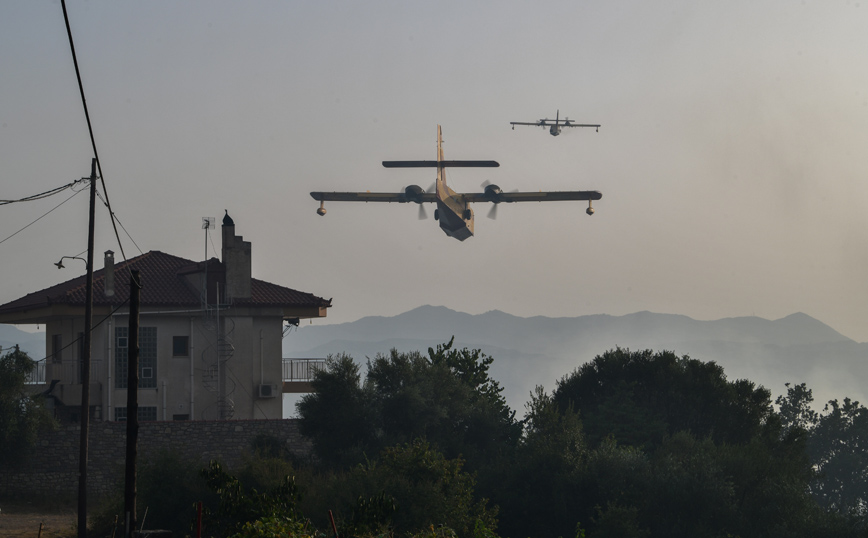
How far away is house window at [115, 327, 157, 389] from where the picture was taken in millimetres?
38625

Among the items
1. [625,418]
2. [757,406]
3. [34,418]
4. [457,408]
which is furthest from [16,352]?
[757,406]

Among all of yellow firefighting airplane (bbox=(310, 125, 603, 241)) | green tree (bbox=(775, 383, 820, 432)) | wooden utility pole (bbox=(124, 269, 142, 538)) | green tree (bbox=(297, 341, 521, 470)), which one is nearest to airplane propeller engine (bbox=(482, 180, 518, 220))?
yellow firefighting airplane (bbox=(310, 125, 603, 241))

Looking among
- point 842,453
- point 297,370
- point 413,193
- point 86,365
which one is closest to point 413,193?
point 413,193

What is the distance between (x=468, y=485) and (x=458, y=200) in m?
26.0

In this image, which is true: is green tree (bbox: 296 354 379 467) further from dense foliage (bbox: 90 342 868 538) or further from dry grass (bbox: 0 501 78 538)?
dry grass (bbox: 0 501 78 538)

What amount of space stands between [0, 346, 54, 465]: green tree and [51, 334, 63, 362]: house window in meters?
4.93

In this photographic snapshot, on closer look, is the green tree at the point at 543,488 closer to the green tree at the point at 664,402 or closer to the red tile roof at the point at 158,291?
the green tree at the point at 664,402

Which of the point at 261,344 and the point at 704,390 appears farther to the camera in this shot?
the point at 704,390

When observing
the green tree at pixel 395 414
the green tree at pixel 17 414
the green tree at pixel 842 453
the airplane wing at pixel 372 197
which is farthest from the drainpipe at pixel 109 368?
the green tree at pixel 842 453

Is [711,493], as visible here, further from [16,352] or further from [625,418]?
[16,352]

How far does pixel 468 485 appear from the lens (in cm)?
3089

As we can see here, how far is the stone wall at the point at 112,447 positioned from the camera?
32.9m

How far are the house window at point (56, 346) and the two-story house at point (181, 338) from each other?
0.05m

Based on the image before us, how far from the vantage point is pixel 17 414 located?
109 ft
